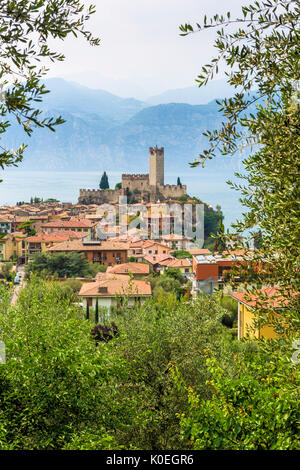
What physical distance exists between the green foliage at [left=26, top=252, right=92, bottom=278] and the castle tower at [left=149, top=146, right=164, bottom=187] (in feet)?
156

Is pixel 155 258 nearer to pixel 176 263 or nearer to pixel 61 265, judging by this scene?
pixel 176 263

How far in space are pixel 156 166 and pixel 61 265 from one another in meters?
56.9

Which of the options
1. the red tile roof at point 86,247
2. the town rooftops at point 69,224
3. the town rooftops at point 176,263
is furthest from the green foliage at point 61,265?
the town rooftops at point 69,224

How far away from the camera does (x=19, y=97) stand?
2221 millimetres

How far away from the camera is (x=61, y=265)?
3775 centimetres

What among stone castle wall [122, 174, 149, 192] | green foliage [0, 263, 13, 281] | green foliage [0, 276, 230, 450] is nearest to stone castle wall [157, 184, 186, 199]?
stone castle wall [122, 174, 149, 192]

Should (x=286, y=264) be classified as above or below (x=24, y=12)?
below

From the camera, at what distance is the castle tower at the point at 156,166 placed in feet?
287

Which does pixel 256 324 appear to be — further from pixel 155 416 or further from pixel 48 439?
pixel 155 416

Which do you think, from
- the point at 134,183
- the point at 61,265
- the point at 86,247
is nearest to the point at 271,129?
the point at 61,265

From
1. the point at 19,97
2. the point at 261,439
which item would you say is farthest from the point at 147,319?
the point at 19,97

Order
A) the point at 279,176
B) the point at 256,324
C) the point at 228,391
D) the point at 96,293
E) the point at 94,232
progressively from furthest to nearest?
the point at 94,232, the point at 96,293, the point at 228,391, the point at 256,324, the point at 279,176

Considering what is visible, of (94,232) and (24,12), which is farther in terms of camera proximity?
(94,232)

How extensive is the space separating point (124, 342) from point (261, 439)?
424cm
